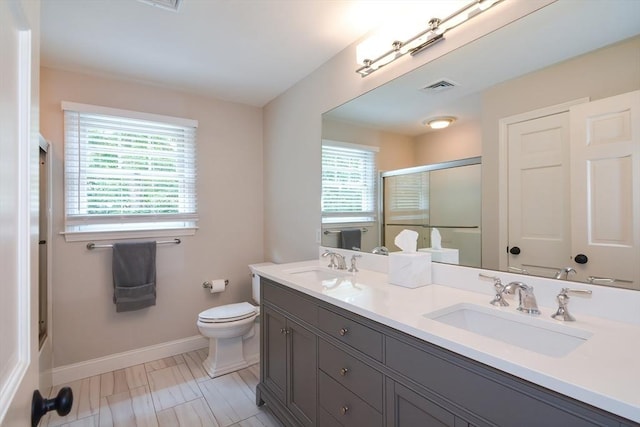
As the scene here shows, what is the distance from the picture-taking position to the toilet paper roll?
9.48 ft

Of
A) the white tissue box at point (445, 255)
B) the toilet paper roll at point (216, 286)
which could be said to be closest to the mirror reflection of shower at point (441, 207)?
the white tissue box at point (445, 255)

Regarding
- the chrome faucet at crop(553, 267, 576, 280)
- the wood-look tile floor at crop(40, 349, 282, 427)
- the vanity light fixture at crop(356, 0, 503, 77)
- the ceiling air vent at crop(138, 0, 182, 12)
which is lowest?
the wood-look tile floor at crop(40, 349, 282, 427)

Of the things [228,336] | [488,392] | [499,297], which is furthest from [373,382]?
[228,336]

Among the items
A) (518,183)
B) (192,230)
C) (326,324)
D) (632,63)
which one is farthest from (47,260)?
(632,63)

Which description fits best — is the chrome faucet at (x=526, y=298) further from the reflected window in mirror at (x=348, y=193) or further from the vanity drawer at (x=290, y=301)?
the reflected window in mirror at (x=348, y=193)

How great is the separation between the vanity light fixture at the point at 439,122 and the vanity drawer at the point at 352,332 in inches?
41.5

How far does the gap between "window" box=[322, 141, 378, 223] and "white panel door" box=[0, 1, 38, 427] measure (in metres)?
1.69

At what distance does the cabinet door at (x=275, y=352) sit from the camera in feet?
5.86

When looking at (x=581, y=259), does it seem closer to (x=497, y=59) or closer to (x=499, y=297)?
(x=499, y=297)

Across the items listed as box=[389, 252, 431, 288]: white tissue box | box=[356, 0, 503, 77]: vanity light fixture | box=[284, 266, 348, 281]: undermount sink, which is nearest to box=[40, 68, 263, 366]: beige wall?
box=[284, 266, 348, 281]: undermount sink

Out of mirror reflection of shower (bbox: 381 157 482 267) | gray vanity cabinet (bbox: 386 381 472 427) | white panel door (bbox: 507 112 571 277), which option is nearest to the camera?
gray vanity cabinet (bbox: 386 381 472 427)

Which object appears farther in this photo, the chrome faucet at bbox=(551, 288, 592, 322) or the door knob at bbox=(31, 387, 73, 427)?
the chrome faucet at bbox=(551, 288, 592, 322)

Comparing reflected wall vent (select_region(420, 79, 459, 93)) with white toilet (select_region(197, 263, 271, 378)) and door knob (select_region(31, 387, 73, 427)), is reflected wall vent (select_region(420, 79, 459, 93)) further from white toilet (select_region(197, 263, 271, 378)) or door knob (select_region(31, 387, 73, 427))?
white toilet (select_region(197, 263, 271, 378))

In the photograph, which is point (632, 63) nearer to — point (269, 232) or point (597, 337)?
point (597, 337)
